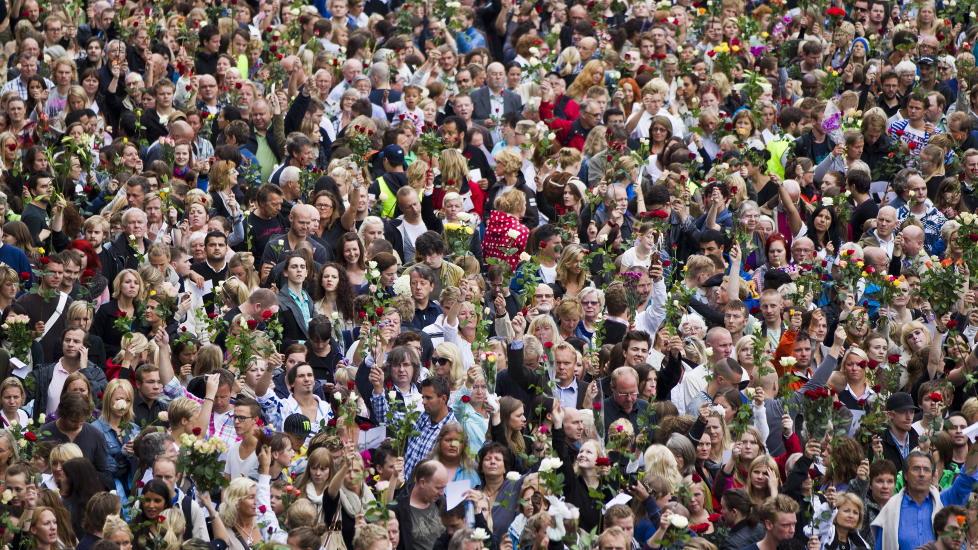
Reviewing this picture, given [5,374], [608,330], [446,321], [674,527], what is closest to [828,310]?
[608,330]

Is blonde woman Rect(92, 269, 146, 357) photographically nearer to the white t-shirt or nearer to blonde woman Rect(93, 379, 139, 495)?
blonde woman Rect(93, 379, 139, 495)

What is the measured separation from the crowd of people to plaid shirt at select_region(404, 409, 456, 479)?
15 millimetres

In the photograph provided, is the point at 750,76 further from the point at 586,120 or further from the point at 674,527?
the point at 674,527

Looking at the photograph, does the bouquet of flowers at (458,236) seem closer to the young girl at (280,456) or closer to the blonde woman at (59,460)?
the young girl at (280,456)

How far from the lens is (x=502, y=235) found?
17.8 metres

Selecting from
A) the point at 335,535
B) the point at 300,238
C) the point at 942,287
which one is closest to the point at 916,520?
the point at 942,287

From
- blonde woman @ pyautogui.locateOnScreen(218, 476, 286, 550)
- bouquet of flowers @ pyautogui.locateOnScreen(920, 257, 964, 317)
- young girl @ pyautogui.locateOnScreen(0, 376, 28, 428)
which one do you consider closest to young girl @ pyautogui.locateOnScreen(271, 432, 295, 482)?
blonde woman @ pyautogui.locateOnScreen(218, 476, 286, 550)

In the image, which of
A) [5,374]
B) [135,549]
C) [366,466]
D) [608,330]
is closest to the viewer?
[135,549]

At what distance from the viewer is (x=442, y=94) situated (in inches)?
822

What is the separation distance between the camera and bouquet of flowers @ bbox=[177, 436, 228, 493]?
13328mm

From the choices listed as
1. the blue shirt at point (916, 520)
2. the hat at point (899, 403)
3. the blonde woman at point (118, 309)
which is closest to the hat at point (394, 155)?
the blonde woman at point (118, 309)

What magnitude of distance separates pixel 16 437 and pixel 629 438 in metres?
3.91

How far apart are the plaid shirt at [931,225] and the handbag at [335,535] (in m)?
7.29

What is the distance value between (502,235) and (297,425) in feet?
12.1
